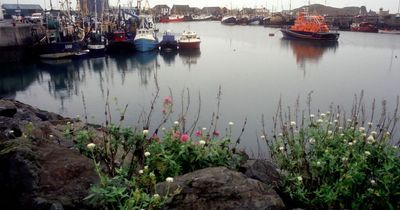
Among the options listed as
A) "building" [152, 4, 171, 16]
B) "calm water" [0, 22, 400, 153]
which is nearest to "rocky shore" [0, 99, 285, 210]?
"calm water" [0, 22, 400, 153]

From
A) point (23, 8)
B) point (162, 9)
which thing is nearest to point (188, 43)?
point (23, 8)

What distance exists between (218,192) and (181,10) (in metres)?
153

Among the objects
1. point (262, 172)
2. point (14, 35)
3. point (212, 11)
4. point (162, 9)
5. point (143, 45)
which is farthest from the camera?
point (212, 11)

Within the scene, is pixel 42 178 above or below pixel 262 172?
above

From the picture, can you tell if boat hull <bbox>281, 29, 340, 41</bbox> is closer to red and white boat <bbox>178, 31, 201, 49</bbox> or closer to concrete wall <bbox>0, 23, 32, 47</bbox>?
red and white boat <bbox>178, 31, 201, 49</bbox>

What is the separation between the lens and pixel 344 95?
59.1 ft

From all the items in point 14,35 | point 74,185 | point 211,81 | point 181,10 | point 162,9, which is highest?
point 181,10

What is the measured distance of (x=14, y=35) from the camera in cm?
3027

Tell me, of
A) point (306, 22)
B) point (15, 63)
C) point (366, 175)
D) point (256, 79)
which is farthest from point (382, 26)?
point (366, 175)

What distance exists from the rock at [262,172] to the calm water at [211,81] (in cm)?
597

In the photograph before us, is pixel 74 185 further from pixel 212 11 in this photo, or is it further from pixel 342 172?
pixel 212 11

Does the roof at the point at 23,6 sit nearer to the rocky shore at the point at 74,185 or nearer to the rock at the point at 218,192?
the rocky shore at the point at 74,185

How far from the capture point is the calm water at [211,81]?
15.3 metres

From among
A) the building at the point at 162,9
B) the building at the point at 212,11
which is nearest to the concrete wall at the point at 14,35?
the building at the point at 162,9
